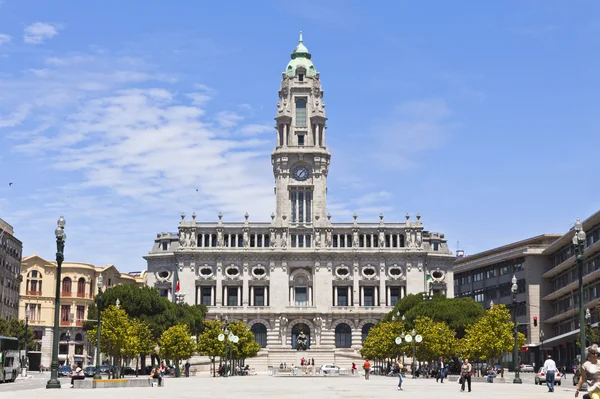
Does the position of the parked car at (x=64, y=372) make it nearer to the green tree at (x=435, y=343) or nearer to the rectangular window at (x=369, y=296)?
the green tree at (x=435, y=343)

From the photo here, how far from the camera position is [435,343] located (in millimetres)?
98125

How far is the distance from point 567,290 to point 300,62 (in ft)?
226

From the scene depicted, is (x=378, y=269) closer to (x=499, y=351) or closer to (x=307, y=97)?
(x=307, y=97)

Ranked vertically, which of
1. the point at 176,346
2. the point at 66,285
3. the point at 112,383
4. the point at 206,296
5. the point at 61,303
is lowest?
the point at 112,383

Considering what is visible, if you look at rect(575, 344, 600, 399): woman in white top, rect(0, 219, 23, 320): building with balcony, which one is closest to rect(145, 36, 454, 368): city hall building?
rect(0, 219, 23, 320): building with balcony

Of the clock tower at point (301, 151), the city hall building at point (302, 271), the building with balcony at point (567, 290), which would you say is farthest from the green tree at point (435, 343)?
the clock tower at point (301, 151)

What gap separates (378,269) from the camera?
157250mm

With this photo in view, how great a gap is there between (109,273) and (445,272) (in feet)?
206

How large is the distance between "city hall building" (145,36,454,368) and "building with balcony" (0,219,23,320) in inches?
1299

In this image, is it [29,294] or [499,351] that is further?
[29,294]

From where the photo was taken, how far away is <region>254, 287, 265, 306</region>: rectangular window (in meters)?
158

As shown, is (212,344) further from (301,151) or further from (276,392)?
(301,151)

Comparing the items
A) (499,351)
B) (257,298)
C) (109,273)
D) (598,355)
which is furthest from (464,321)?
(598,355)

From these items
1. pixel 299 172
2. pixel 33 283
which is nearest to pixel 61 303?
pixel 33 283
